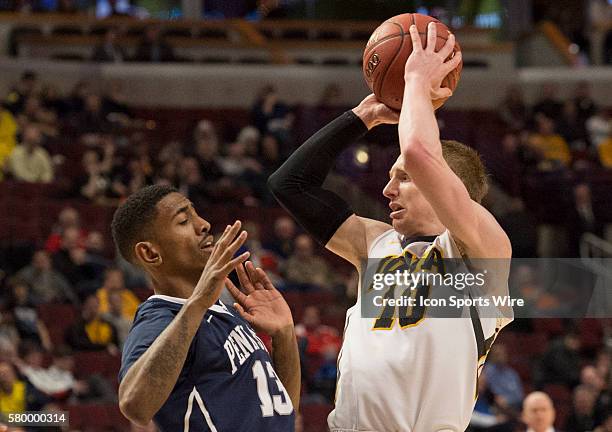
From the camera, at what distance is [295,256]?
10984 millimetres

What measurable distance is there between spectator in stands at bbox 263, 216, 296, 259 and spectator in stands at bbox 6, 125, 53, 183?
8.34 ft

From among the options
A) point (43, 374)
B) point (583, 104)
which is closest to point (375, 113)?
point (43, 374)

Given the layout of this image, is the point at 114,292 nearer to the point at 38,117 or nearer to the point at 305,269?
the point at 305,269

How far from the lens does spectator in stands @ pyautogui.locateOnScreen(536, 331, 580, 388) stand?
405 inches

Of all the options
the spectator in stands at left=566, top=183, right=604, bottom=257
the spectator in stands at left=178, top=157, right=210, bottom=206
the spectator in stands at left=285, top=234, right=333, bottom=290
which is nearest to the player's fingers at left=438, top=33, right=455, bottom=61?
the spectator in stands at left=285, top=234, right=333, bottom=290

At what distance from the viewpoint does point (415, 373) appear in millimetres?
3281

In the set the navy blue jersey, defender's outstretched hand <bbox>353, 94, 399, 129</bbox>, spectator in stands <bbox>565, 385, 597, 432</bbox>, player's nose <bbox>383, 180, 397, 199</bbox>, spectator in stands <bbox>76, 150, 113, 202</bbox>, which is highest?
defender's outstretched hand <bbox>353, 94, 399, 129</bbox>

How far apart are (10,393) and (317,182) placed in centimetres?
510

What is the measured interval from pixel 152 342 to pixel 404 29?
133 cm

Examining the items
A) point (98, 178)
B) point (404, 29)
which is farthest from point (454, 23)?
point (404, 29)

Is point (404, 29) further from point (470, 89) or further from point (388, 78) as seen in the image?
point (470, 89)

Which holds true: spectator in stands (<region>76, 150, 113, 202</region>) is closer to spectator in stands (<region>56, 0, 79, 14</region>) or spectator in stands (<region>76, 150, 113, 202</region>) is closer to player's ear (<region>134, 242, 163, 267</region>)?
spectator in stands (<region>56, 0, 79, 14</region>)

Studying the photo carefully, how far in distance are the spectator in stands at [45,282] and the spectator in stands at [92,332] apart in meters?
0.59

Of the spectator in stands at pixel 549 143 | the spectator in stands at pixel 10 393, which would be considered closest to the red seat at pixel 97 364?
the spectator in stands at pixel 10 393
